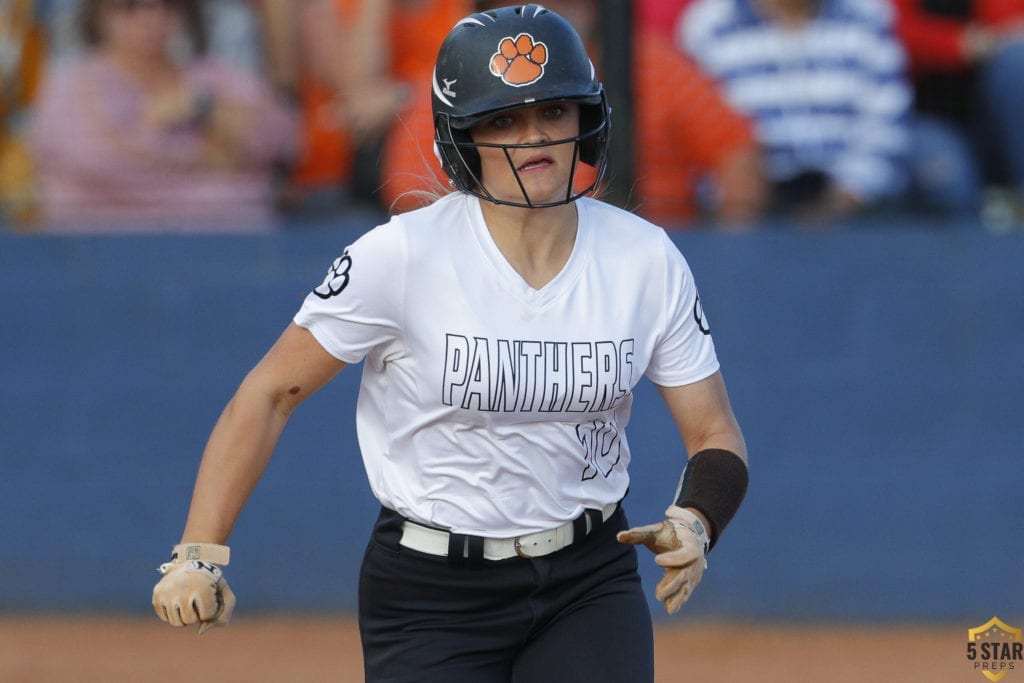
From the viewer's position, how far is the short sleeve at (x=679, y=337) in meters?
3.20

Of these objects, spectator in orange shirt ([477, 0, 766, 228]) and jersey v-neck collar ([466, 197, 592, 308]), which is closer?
jersey v-neck collar ([466, 197, 592, 308])

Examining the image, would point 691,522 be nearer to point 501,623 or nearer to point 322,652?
point 501,623

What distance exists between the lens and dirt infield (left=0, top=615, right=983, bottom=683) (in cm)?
568

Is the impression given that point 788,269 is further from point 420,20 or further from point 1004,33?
point 420,20

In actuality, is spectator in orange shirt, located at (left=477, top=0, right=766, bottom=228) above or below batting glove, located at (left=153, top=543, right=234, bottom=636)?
above

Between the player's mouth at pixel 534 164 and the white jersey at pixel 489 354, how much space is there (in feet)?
0.60

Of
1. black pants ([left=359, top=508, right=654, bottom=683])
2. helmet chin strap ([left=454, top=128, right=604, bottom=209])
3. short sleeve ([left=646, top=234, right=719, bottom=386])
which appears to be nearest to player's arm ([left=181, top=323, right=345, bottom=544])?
black pants ([left=359, top=508, right=654, bottom=683])

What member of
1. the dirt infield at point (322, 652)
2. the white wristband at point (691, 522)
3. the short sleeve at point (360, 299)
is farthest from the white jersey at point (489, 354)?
the dirt infield at point (322, 652)

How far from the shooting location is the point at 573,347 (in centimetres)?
308

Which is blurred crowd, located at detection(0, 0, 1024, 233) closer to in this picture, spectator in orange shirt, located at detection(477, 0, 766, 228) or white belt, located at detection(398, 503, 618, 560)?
spectator in orange shirt, located at detection(477, 0, 766, 228)

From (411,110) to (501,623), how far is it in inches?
133

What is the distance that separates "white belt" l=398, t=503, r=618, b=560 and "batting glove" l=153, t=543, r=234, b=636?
0.40 meters

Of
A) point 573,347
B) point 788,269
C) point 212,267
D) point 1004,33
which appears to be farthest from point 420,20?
point 573,347

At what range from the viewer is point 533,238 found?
3.19 metres
